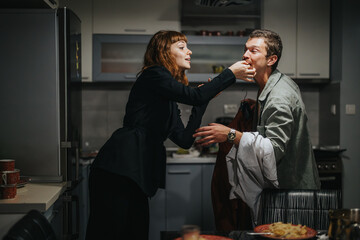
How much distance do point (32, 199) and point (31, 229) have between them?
66cm

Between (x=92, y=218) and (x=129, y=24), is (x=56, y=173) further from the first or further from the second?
(x=129, y=24)

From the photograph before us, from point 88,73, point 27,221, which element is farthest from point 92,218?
point 88,73

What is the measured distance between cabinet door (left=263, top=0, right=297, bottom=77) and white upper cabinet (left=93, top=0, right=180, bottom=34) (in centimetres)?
82

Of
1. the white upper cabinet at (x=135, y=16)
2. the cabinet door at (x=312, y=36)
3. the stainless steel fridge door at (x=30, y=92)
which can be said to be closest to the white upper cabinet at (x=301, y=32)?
the cabinet door at (x=312, y=36)

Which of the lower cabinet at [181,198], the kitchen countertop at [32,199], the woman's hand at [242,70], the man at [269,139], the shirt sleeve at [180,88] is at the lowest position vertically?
the lower cabinet at [181,198]

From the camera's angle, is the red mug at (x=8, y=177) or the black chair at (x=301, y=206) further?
the red mug at (x=8, y=177)

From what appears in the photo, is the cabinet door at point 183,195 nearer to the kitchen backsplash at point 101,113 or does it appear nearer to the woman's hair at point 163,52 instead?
the kitchen backsplash at point 101,113

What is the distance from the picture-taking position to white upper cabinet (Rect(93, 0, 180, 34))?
3594mm

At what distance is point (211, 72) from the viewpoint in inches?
152

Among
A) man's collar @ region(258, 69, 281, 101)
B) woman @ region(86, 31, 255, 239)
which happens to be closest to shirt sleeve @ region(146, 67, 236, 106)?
woman @ region(86, 31, 255, 239)

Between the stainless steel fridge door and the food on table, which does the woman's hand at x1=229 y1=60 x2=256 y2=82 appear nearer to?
the food on table

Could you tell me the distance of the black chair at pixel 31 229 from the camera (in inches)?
43.0

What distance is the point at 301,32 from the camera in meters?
3.73

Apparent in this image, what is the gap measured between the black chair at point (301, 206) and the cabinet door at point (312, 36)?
2.18 meters
